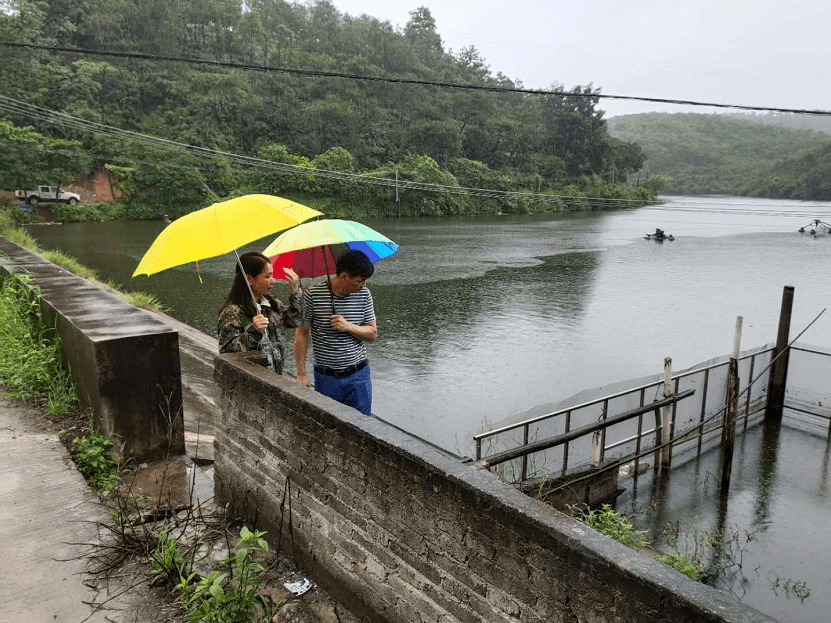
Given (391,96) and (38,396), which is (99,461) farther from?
(391,96)

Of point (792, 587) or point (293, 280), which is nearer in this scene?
point (293, 280)

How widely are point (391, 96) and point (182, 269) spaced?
51.9m

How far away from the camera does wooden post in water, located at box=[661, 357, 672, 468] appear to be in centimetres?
912

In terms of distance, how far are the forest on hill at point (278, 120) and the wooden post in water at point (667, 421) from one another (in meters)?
25.6

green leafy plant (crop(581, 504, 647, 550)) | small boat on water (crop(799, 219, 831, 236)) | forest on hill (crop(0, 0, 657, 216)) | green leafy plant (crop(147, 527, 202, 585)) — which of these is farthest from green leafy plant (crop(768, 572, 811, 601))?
small boat on water (crop(799, 219, 831, 236))

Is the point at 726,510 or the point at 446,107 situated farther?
the point at 446,107

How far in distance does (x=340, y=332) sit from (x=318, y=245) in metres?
0.59

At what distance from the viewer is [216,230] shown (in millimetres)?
3463

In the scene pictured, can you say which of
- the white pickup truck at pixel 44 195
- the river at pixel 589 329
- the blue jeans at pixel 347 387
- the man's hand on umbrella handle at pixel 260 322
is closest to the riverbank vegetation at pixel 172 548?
the blue jeans at pixel 347 387

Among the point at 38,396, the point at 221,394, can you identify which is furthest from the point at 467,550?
the point at 38,396

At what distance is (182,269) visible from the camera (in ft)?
84.5

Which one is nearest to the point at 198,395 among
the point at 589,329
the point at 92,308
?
the point at 92,308

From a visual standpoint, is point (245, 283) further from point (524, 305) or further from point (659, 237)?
point (659, 237)

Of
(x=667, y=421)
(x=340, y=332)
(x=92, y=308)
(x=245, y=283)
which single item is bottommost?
(x=667, y=421)
